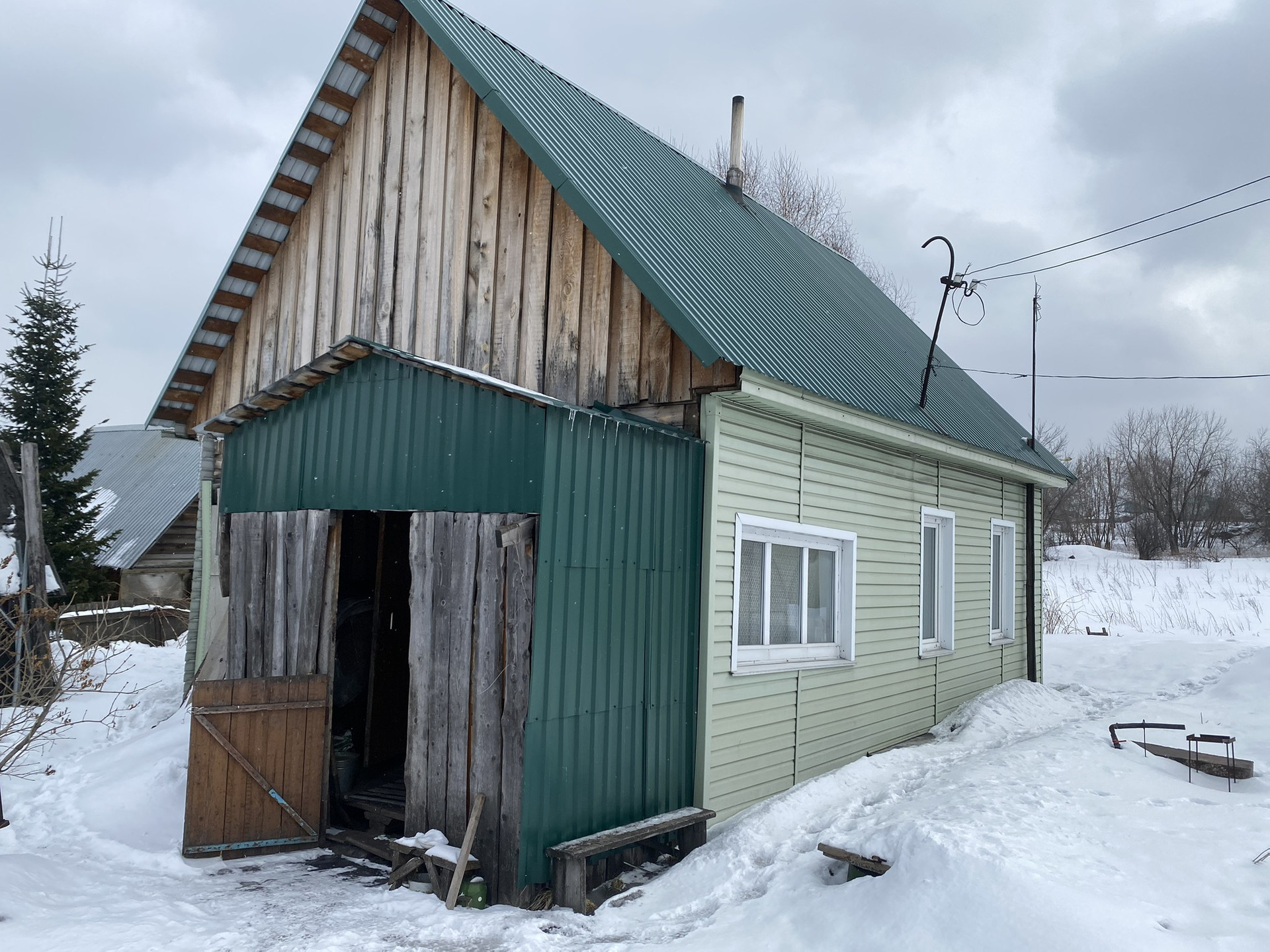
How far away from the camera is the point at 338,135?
31.7 ft

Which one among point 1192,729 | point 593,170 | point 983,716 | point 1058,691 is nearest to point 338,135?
point 593,170

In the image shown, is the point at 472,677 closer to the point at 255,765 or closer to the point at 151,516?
the point at 255,765

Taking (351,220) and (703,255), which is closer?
(703,255)

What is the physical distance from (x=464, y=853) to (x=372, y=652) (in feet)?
12.3

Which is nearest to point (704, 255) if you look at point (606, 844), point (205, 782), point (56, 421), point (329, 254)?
point (329, 254)

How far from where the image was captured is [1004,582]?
13070mm

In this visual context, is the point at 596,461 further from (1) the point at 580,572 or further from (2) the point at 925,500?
(2) the point at 925,500

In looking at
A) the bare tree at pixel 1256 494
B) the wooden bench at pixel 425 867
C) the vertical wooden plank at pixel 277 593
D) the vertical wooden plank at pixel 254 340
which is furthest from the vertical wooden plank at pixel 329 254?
the bare tree at pixel 1256 494

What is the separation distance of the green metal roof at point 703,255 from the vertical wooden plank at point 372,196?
103cm

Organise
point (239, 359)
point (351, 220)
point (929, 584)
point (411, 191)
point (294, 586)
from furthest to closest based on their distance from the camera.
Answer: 1. point (929, 584)
2. point (239, 359)
3. point (351, 220)
4. point (411, 191)
5. point (294, 586)

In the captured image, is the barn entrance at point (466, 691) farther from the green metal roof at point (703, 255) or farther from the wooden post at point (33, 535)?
the wooden post at point (33, 535)

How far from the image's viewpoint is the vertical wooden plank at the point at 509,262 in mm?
7809

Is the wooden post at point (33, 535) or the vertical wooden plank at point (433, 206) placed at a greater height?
the vertical wooden plank at point (433, 206)

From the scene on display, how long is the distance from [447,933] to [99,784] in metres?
4.33
